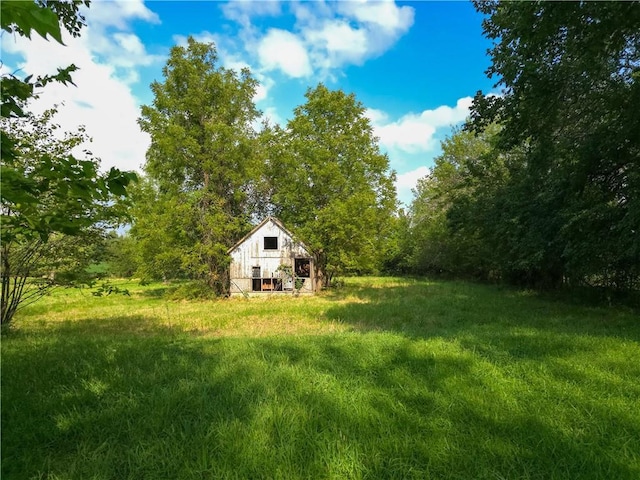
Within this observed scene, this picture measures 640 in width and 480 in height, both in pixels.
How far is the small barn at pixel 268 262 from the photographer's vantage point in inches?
1057

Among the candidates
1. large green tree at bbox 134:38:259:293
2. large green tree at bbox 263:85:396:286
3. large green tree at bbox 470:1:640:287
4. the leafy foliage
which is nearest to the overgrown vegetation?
large green tree at bbox 470:1:640:287

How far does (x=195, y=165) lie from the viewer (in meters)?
26.0

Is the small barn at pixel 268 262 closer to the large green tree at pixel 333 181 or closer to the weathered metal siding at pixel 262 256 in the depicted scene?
the weathered metal siding at pixel 262 256

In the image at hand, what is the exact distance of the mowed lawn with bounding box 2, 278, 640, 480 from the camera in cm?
353

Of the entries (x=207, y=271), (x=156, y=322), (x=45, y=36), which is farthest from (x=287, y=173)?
(x=45, y=36)

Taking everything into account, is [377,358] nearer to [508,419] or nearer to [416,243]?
[508,419]

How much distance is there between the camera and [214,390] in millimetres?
5250

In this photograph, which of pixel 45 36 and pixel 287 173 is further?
pixel 287 173

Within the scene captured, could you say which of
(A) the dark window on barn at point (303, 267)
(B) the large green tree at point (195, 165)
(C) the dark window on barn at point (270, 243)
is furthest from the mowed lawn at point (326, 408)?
(A) the dark window on barn at point (303, 267)

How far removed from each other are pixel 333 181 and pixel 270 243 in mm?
6622

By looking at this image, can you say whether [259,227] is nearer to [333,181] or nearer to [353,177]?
[333,181]

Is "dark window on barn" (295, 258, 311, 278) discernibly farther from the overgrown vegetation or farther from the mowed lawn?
the mowed lawn

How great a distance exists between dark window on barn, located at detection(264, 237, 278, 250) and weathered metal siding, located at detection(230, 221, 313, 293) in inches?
8.7

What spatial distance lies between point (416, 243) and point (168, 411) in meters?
45.6
